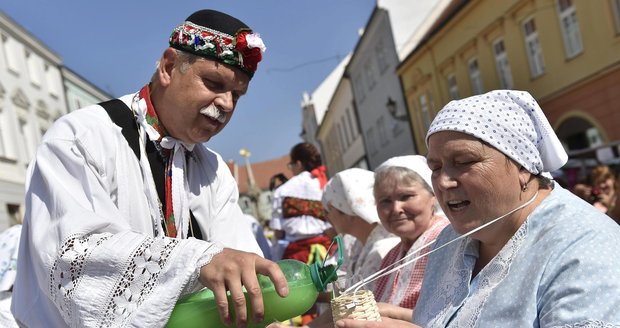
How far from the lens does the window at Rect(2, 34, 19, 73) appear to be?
23330 millimetres

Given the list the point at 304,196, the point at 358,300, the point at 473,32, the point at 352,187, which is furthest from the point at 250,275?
the point at 473,32

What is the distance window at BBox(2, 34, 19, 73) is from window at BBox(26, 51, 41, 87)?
1.35 metres

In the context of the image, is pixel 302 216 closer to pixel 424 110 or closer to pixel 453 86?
pixel 453 86

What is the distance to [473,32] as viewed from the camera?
19766mm

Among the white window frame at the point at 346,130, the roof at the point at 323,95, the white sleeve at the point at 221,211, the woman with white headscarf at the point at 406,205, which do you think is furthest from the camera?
the roof at the point at 323,95

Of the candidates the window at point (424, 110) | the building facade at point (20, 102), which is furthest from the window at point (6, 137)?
the window at point (424, 110)

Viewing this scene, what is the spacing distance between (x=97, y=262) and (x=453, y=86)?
21.2 metres

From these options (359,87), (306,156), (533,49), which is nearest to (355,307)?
(306,156)

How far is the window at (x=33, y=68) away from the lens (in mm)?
25594

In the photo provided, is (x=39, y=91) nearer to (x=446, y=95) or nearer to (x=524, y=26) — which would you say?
(x=446, y=95)

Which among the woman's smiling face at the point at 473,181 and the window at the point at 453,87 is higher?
the window at the point at 453,87

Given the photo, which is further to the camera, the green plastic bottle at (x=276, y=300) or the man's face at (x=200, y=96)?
the man's face at (x=200, y=96)

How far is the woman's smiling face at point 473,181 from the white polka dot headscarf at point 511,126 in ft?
0.11

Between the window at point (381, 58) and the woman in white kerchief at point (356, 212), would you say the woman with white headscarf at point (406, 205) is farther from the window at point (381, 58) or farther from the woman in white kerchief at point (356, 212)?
the window at point (381, 58)
